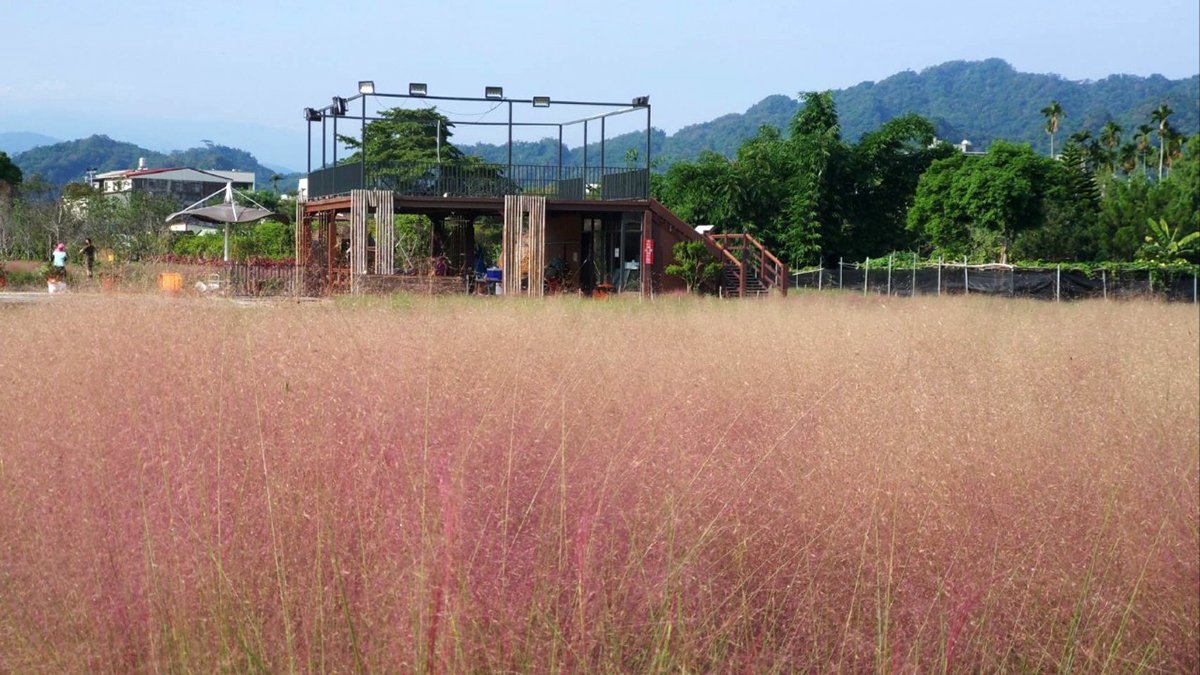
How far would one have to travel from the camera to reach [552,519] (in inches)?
117

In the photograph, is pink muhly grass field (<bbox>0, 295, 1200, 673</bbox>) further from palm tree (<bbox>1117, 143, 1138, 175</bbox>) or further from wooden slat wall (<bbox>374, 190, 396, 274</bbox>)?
palm tree (<bbox>1117, 143, 1138, 175</bbox>)

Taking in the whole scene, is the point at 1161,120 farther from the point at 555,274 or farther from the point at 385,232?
the point at 385,232

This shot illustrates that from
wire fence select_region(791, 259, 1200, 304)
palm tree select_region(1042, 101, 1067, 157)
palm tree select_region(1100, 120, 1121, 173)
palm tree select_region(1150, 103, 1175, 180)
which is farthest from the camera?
palm tree select_region(1042, 101, 1067, 157)

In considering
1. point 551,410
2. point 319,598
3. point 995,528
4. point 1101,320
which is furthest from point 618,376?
point 1101,320

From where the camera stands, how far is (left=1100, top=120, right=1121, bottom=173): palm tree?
8819cm

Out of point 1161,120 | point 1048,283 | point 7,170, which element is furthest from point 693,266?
point 1161,120

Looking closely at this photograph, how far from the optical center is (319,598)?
2.76m

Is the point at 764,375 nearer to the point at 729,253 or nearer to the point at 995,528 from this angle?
the point at 995,528

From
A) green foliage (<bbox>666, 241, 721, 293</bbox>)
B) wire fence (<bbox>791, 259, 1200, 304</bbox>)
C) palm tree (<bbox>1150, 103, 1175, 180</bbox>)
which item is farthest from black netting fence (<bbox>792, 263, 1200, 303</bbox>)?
palm tree (<bbox>1150, 103, 1175, 180</bbox>)

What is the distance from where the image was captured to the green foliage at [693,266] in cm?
2652

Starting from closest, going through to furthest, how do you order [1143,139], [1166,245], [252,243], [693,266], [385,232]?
1. [385,232]
2. [693,266]
3. [252,243]
4. [1166,245]
5. [1143,139]

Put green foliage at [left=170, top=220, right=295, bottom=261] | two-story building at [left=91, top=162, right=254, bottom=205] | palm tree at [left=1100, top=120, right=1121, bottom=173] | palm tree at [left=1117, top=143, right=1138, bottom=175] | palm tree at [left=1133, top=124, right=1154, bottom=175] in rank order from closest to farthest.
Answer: green foliage at [left=170, top=220, right=295, bottom=261] → palm tree at [left=1117, top=143, right=1138, bottom=175] → palm tree at [left=1100, top=120, right=1121, bottom=173] → palm tree at [left=1133, top=124, right=1154, bottom=175] → two-story building at [left=91, top=162, right=254, bottom=205]

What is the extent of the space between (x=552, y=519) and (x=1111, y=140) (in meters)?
97.7

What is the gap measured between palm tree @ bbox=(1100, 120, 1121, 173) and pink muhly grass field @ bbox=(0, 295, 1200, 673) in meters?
92.1
